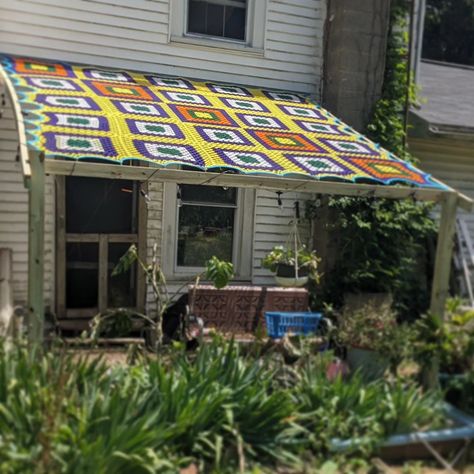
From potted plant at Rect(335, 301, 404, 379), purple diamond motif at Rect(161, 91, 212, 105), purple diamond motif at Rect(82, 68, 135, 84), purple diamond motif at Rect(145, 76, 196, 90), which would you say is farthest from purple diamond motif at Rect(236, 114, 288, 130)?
potted plant at Rect(335, 301, 404, 379)

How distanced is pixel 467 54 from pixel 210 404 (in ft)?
86.8

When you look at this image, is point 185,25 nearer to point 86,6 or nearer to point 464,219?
point 86,6

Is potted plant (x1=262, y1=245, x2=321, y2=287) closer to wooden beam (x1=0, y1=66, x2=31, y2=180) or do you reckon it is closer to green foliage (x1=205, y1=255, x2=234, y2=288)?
green foliage (x1=205, y1=255, x2=234, y2=288)

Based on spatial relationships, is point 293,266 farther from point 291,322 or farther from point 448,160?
point 448,160

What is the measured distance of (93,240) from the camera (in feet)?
21.8

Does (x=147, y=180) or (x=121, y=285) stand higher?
(x=147, y=180)

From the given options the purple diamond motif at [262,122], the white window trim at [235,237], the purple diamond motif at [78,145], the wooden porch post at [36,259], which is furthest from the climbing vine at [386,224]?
the wooden porch post at [36,259]

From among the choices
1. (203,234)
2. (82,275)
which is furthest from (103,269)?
(203,234)

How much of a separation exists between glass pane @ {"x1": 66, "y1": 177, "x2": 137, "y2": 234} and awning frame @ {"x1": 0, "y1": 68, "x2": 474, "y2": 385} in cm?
194

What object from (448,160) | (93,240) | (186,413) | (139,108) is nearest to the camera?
(186,413)

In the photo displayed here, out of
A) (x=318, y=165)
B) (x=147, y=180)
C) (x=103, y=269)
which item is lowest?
(x=103, y=269)

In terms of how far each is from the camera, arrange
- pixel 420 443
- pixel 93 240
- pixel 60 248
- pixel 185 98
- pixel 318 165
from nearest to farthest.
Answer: pixel 420 443 < pixel 318 165 < pixel 185 98 < pixel 60 248 < pixel 93 240

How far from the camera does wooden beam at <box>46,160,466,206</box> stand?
384 cm

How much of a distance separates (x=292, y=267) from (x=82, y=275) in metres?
2.78
